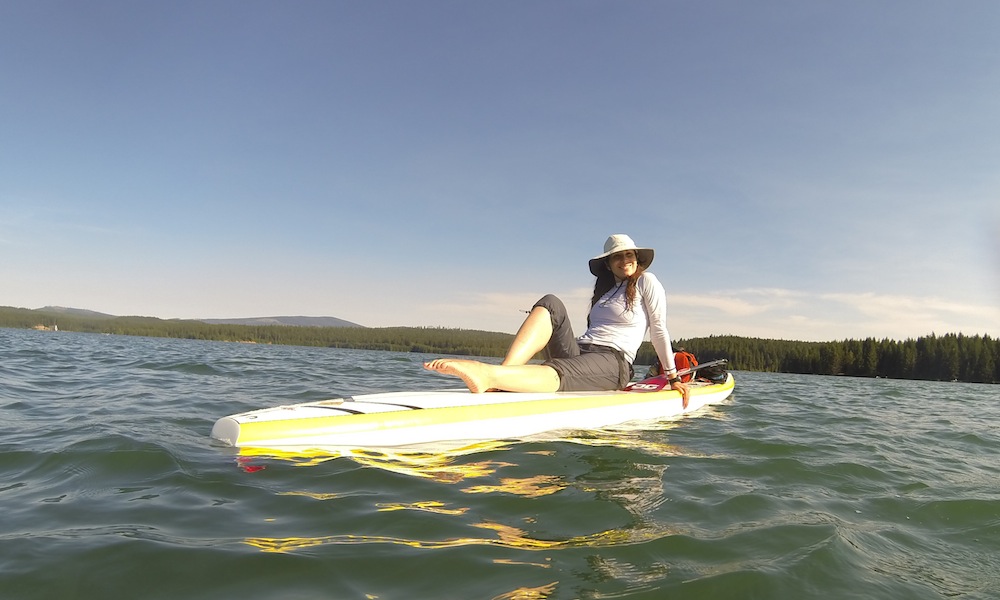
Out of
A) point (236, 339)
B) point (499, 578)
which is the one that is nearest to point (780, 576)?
point (499, 578)

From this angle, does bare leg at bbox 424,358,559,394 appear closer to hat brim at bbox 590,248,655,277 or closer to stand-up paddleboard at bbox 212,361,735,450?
stand-up paddleboard at bbox 212,361,735,450

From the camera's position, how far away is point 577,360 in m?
5.87

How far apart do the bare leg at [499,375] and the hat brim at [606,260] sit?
1.54 m

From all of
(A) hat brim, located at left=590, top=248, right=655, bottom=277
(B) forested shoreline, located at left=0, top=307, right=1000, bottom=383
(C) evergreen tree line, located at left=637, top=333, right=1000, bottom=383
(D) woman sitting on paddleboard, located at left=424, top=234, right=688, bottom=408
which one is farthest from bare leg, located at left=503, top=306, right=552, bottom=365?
(C) evergreen tree line, located at left=637, top=333, right=1000, bottom=383

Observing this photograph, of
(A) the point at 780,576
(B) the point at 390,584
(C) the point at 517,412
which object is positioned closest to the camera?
(B) the point at 390,584

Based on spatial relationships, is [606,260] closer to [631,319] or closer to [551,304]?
[631,319]

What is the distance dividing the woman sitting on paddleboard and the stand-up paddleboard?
196mm

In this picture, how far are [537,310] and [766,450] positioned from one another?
2678mm

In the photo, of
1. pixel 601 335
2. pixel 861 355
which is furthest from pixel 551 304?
pixel 861 355

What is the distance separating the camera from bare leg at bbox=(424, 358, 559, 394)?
4742 millimetres

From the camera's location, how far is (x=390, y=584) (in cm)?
210

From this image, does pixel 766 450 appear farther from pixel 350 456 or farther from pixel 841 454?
pixel 350 456

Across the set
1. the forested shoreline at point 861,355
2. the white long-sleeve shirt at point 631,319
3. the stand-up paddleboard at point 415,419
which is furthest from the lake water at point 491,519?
the forested shoreline at point 861,355

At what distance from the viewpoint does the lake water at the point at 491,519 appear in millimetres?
2148
